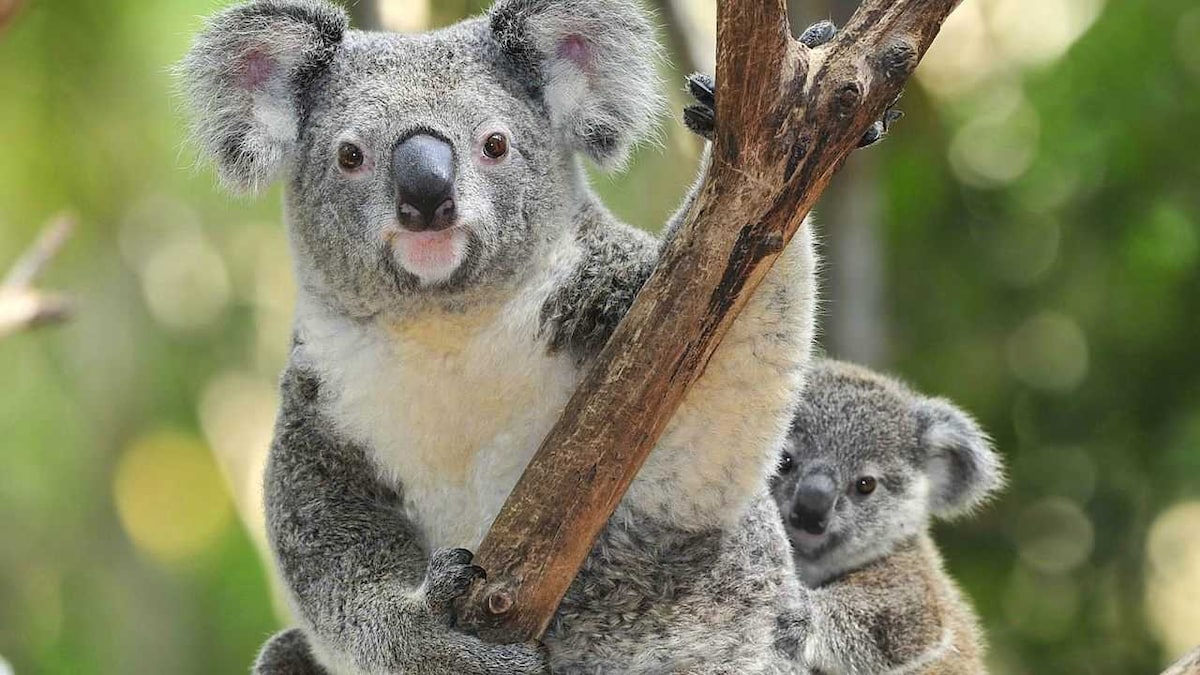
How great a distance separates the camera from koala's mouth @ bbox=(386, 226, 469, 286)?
2.76 metres

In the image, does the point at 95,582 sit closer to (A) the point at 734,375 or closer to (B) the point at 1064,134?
(B) the point at 1064,134

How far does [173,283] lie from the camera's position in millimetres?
9453

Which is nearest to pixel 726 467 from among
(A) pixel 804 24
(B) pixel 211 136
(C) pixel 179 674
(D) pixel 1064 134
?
(B) pixel 211 136

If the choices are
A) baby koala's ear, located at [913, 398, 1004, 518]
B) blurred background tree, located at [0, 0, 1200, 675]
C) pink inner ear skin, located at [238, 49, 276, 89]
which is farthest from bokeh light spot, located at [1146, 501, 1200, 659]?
pink inner ear skin, located at [238, 49, 276, 89]

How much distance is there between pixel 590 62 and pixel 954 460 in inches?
83.6

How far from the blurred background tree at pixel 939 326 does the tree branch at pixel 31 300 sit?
21.5 inches

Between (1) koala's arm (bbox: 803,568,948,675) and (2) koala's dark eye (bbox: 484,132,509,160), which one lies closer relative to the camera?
(2) koala's dark eye (bbox: 484,132,509,160)

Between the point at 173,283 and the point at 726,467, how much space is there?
730 cm

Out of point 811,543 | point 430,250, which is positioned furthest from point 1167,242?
point 430,250

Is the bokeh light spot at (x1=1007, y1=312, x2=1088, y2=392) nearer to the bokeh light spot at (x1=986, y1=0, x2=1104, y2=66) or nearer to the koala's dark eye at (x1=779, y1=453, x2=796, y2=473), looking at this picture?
the bokeh light spot at (x1=986, y1=0, x2=1104, y2=66)

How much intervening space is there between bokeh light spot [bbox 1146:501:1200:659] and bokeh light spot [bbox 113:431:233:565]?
5.41 metres

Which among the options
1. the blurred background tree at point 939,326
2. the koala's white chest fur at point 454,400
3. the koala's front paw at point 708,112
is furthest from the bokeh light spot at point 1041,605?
the koala's front paw at point 708,112

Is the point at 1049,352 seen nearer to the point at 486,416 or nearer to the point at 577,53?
the point at 577,53

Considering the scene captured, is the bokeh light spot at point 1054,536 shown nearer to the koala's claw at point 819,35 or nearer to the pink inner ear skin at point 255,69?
the koala's claw at point 819,35
